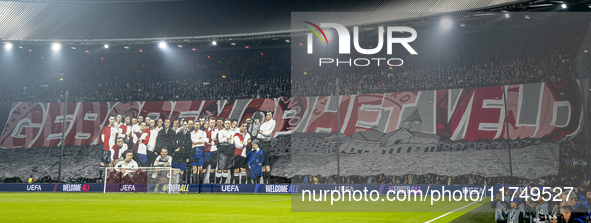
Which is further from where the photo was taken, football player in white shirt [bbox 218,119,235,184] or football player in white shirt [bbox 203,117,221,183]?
football player in white shirt [bbox 203,117,221,183]

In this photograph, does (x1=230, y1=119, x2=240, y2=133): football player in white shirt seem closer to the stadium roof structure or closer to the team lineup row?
the team lineup row

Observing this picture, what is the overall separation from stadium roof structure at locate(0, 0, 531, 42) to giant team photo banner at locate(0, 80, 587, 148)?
228 inches

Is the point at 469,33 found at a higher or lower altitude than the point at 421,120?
higher

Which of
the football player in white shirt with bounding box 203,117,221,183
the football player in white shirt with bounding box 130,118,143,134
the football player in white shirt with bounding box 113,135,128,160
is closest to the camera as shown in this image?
the football player in white shirt with bounding box 203,117,221,183

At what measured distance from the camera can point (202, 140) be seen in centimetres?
3478

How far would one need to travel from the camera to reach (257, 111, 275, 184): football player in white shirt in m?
34.0

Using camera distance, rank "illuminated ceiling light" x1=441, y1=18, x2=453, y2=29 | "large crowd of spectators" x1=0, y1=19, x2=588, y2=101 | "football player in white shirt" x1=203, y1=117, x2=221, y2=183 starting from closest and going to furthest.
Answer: "illuminated ceiling light" x1=441, y1=18, x2=453, y2=29 < "large crowd of spectators" x1=0, y1=19, x2=588, y2=101 < "football player in white shirt" x1=203, y1=117, x2=221, y2=183

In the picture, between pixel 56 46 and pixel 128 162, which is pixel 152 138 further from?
pixel 56 46

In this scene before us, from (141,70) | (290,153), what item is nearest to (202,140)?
(290,153)

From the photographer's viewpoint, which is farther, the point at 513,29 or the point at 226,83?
the point at 226,83

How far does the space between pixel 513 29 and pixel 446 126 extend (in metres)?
8.99

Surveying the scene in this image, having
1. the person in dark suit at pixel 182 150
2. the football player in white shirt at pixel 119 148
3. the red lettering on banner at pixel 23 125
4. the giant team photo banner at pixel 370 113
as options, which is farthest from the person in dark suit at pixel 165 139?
the red lettering on banner at pixel 23 125

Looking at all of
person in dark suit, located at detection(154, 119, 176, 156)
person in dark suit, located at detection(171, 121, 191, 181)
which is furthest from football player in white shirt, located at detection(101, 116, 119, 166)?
person in dark suit, located at detection(171, 121, 191, 181)

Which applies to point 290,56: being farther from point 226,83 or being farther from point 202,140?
point 202,140
